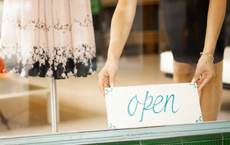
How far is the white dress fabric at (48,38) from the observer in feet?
4.17

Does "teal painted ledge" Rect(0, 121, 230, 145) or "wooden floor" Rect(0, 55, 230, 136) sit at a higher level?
"wooden floor" Rect(0, 55, 230, 136)

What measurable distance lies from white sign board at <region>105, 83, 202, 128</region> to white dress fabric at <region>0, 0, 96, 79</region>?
21 centimetres

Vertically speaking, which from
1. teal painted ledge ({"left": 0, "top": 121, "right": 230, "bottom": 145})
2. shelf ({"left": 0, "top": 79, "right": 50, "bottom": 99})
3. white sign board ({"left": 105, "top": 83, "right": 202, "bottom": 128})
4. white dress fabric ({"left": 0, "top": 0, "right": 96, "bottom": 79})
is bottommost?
teal painted ledge ({"left": 0, "top": 121, "right": 230, "bottom": 145})

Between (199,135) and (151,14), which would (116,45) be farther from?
(199,135)

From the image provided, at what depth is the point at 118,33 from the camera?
138 cm

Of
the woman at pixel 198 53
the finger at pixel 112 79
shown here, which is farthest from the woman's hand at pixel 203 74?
the finger at pixel 112 79

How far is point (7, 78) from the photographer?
4.49 ft

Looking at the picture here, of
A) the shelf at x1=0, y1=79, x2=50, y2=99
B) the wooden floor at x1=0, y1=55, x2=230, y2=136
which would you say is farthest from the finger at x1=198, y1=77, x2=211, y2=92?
the shelf at x1=0, y1=79, x2=50, y2=99

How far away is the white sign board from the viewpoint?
4.07 ft

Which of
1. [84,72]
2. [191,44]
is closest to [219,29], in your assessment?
[191,44]

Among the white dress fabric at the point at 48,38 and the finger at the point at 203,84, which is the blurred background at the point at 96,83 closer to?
the white dress fabric at the point at 48,38

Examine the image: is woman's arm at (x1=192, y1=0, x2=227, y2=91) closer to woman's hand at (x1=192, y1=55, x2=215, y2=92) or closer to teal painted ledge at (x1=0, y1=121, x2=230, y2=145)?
woman's hand at (x1=192, y1=55, x2=215, y2=92)

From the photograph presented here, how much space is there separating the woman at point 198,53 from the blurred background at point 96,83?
0.10 ft

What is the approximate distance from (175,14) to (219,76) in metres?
0.34
